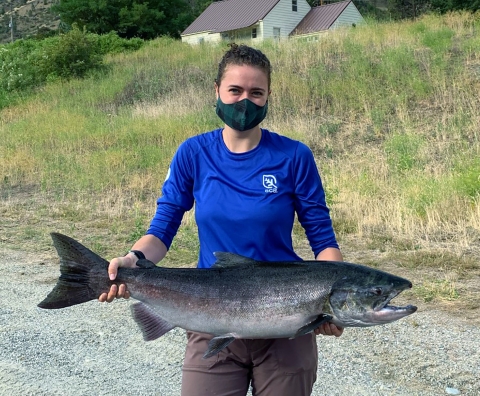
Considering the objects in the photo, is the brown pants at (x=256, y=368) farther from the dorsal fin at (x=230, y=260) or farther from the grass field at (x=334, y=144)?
the grass field at (x=334, y=144)

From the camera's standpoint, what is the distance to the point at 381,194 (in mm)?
8766

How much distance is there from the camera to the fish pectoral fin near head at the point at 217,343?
6.96 ft

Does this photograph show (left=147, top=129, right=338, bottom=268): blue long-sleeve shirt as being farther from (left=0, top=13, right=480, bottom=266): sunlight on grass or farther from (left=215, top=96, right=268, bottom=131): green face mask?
(left=0, top=13, right=480, bottom=266): sunlight on grass

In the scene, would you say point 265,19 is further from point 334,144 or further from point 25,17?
point 25,17

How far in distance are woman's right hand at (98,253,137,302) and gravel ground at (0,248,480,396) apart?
182 cm

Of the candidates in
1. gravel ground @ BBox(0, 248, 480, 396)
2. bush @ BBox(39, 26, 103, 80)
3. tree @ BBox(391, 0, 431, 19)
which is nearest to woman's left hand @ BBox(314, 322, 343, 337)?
gravel ground @ BBox(0, 248, 480, 396)

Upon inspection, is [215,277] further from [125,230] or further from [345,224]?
[125,230]

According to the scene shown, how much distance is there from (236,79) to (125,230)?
20.8 ft

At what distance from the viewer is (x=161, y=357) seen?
438 centimetres

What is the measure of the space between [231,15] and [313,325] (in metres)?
44.0

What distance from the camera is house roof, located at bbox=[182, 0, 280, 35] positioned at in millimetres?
41500

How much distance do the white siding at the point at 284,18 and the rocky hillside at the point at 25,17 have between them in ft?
145

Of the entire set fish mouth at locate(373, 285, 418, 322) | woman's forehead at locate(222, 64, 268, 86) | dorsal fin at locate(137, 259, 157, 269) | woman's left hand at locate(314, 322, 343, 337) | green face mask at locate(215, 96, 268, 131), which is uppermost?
woman's forehead at locate(222, 64, 268, 86)

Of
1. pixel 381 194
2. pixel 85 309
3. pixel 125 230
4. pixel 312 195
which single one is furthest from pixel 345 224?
pixel 312 195
